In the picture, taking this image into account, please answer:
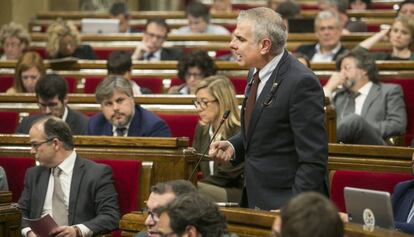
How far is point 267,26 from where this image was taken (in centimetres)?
383

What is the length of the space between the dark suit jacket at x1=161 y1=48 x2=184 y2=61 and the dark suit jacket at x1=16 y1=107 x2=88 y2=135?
2.67 m

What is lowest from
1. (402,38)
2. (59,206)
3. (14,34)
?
(59,206)

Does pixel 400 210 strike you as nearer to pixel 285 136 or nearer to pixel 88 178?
pixel 285 136

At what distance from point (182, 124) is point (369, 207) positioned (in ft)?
9.98

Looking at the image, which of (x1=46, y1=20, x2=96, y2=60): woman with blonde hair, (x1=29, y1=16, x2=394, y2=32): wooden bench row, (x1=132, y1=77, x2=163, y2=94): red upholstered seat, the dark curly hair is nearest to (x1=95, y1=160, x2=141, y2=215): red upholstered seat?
the dark curly hair

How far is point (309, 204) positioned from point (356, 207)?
3.76ft

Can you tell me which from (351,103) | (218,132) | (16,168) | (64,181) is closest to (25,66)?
(16,168)

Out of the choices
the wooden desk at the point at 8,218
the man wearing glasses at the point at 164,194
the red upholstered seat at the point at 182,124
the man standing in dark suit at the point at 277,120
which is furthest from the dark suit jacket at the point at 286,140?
the red upholstered seat at the point at 182,124

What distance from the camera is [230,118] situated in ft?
18.3

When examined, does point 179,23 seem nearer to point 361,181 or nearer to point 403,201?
point 361,181

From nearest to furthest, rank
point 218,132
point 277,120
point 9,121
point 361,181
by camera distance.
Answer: point 277,120, point 361,181, point 218,132, point 9,121

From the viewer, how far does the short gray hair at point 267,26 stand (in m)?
3.83

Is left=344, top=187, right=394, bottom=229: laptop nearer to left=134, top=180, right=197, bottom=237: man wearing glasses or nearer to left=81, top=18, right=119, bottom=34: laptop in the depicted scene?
A: left=134, top=180, right=197, bottom=237: man wearing glasses

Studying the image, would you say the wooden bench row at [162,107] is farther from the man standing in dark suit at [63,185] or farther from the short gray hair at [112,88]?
the man standing in dark suit at [63,185]
